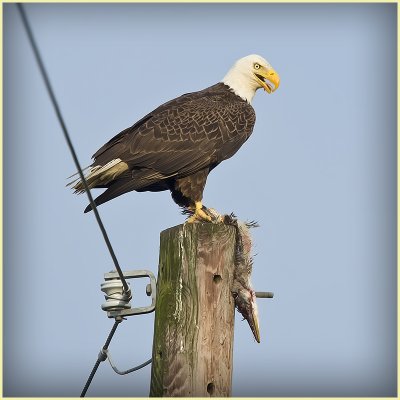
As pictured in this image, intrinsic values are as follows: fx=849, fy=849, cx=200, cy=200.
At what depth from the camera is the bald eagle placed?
723cm

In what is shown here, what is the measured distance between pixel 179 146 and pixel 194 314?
3052 millimetres

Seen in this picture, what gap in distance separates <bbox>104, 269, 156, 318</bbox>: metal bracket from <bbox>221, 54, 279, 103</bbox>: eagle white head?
3449mm

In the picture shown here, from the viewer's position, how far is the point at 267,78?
847 centimetres

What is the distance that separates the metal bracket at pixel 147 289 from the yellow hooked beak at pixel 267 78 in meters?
3.57

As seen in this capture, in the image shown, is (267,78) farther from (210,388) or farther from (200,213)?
(210,388)

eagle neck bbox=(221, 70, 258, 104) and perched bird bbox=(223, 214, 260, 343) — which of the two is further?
eagle neck bbox=(221, 70, 258, 104)

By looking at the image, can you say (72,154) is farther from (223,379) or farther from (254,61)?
(254,61)

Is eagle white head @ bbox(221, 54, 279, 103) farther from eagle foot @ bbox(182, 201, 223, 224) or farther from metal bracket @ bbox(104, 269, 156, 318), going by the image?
metal bracket @ bbox(104, 269, 156, 318)

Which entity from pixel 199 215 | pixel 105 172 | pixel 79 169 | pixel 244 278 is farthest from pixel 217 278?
pixel 105 172

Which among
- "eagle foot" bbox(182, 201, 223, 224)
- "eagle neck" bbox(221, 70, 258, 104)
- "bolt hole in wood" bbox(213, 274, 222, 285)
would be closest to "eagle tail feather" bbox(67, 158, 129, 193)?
"eagle foot" bbox(182, 201, 223, 224)

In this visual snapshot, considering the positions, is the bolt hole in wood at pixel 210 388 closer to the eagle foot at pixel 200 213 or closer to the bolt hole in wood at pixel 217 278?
the bolt hole in wood at pixel 217 278

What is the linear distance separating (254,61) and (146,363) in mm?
4251

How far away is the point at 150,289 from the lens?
5.27 meters

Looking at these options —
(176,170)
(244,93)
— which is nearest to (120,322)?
(176,170)
